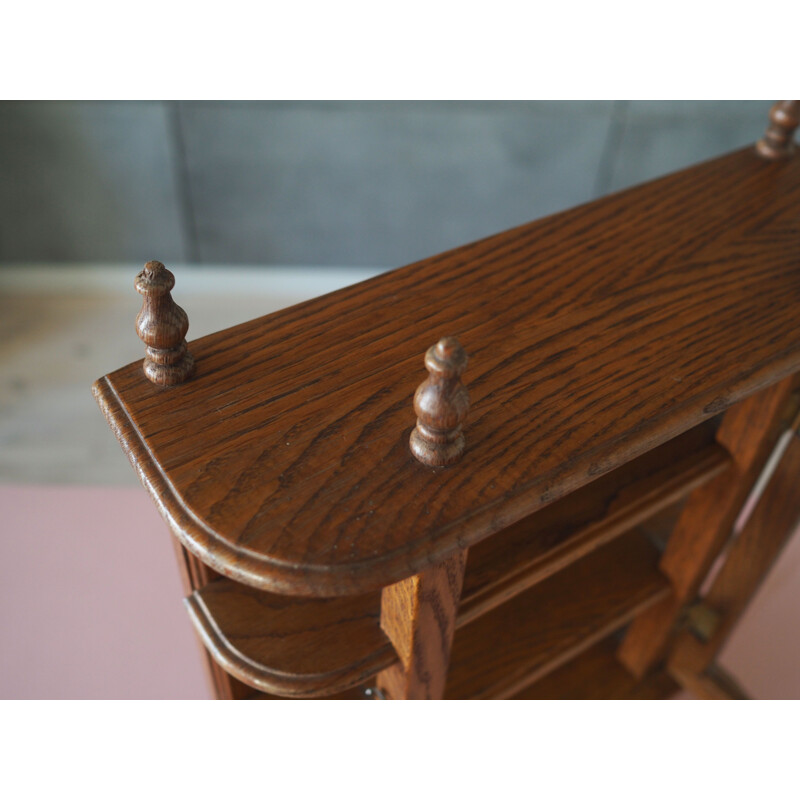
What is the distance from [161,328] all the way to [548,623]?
681 mm

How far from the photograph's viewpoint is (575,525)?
0.89 meters

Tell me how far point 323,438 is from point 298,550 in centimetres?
11

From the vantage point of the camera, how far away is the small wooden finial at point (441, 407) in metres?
→ 0.55

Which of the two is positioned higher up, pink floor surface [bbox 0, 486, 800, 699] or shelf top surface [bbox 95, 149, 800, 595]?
pink floor surface [bbox 0, 486, 800, 699]

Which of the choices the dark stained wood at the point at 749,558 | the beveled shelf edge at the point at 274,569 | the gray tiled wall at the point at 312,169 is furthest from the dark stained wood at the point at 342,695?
the gray tiled wall at the point at 312,169

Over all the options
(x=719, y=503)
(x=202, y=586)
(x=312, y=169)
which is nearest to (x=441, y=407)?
(x=202, y=586)

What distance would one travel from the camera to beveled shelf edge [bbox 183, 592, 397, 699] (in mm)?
743

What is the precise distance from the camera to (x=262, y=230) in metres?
2.43

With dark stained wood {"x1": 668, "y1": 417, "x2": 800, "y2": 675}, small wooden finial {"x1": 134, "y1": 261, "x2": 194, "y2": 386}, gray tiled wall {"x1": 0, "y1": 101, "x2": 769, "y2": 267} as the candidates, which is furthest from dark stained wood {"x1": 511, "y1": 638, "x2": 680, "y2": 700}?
gray tiled wall {"x1": 0, "y1": 101, "x2": 769, "y2": 267}

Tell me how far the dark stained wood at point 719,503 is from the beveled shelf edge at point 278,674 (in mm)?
528

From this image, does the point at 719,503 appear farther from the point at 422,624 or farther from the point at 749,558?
the point at 422,624

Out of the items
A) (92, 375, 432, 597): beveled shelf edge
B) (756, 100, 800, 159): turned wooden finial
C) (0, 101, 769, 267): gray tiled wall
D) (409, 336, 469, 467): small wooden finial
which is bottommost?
(92, 375, 432, 597): beveled shelf edge

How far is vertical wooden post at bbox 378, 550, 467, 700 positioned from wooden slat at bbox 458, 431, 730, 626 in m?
0.05

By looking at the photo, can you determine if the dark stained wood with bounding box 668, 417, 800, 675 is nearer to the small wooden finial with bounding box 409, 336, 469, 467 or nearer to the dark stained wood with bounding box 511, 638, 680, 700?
the dark stained wood with bounding box 511, 638, 680, 700
